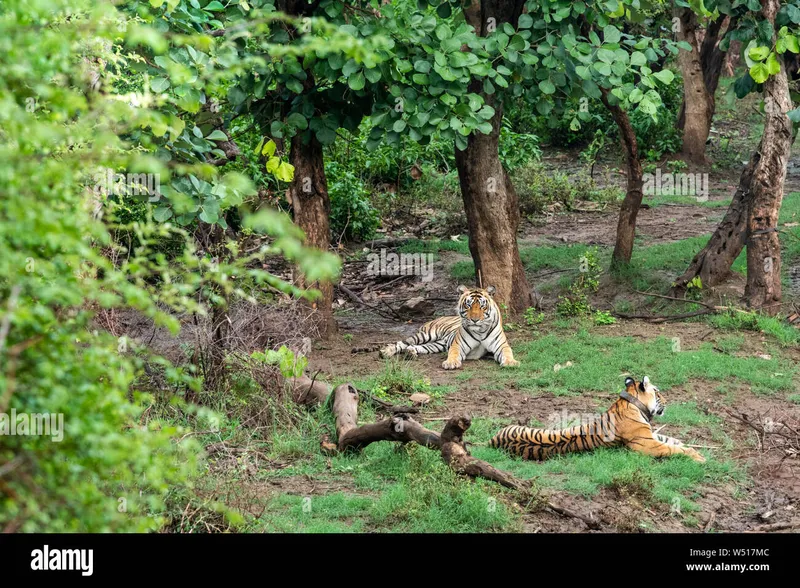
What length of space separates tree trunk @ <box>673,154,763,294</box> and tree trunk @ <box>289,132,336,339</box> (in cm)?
446

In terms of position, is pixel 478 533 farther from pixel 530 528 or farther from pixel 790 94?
pixel 790 94

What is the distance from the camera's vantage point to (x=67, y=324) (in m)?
3.37

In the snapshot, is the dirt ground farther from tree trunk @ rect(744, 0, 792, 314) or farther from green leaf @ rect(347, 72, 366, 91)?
green leaf @ rect(347, 72, 366, 91)

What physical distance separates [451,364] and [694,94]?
10619 millimetres

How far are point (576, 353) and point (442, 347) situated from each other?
5.61ft

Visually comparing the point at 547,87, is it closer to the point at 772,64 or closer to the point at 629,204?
the point at 772,64

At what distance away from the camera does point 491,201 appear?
1198 cm

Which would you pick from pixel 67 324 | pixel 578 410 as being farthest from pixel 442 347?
pixel 67 324

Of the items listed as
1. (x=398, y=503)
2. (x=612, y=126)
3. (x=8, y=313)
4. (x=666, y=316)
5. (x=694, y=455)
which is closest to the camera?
(x=8, y=313)

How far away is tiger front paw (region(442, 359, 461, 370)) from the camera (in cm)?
1067

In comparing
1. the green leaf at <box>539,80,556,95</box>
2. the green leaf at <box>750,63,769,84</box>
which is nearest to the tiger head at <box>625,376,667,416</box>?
the green leaf at <box>539,80,556,95</box>

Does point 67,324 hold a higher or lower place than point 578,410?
higher

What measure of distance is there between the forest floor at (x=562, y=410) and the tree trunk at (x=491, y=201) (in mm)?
601

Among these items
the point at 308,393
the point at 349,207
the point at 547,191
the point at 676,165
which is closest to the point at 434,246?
the point at 349,207
